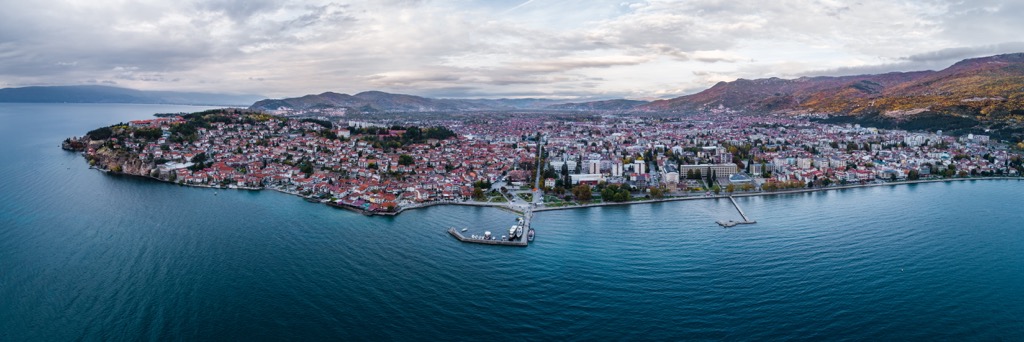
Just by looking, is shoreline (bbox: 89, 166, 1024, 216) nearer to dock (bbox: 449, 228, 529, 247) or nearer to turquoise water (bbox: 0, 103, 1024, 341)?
turquoise water (bbox: 0, 103, 1024, 341)

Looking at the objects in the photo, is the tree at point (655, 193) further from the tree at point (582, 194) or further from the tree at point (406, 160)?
the tree at point (406, 160)

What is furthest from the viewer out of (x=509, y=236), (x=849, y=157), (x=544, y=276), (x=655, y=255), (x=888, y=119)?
(x=888, y=119)

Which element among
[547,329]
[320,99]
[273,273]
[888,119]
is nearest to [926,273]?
[547,329]

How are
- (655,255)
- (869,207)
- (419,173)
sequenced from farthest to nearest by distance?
(419,173), (869,207), (655,255)

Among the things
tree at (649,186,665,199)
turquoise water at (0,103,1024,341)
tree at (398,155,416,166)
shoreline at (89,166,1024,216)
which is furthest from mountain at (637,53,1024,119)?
tree at (398,155,416,166)

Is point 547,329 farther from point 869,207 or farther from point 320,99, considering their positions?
point 320,99

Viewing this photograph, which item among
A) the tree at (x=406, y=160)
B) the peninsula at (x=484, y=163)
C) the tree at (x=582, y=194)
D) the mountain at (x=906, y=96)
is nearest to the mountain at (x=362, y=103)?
the mountain at (x=906, y=96)

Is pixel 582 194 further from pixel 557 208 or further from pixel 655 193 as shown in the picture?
pixel 655 193

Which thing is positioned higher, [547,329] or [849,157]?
[849,157]
